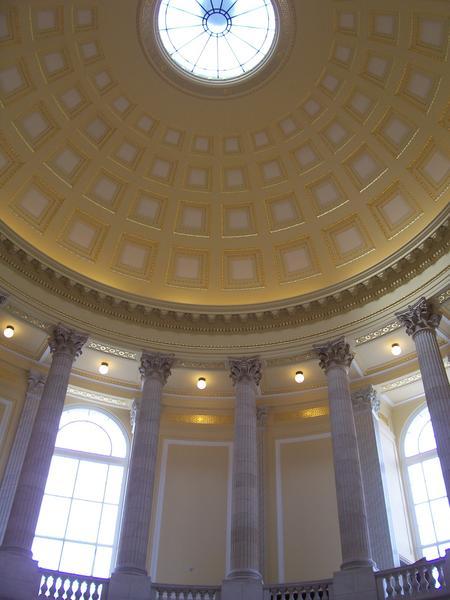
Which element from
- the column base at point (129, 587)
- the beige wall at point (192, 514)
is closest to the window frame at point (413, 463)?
the beige wall at point (192, 514)

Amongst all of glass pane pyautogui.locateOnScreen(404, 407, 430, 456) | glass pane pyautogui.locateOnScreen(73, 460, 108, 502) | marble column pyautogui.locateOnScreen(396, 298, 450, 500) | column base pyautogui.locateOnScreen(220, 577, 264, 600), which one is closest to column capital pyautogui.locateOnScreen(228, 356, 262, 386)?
marble column pyautogui.locateOnScreen(396, 298, 450, 500)

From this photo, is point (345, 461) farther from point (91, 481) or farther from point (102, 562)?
point (91, 481)

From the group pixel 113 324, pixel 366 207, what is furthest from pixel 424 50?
pixel 113 324

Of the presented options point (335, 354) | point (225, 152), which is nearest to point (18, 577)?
point (335, 354)

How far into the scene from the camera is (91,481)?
26.1 metres

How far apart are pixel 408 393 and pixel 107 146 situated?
16.1 m

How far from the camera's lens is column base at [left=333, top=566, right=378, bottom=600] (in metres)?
17.9

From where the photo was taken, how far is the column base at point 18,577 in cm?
1748

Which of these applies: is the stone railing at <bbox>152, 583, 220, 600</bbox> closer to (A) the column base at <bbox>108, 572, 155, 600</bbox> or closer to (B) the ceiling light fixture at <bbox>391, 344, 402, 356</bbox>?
(A) the column base at <bbox>108, 572, 155, 600</bbox>

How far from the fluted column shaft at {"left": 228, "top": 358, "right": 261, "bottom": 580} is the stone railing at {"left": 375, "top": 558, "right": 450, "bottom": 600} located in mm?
3878

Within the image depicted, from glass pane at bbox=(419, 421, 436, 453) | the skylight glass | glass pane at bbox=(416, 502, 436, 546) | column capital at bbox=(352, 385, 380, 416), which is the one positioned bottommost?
glass pane at bbox=(416, 502, 436, 546)

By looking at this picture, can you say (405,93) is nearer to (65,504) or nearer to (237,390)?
(237,390)

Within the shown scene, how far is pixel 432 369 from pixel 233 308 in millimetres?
8295

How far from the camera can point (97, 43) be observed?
82.5ft
